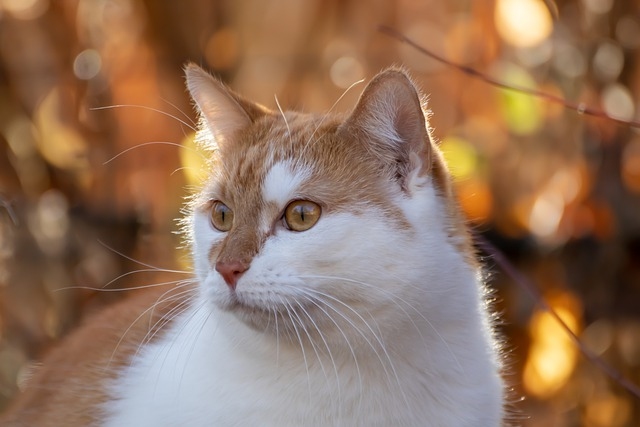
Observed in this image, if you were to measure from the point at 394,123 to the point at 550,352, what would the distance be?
211 cm

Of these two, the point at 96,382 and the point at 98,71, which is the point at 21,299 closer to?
the point at 98,71

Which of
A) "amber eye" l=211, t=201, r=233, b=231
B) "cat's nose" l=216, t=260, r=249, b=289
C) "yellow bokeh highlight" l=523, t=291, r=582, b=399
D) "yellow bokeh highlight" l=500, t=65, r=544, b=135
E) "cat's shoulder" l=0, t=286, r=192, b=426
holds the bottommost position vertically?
"yellow bokeh highlight" l=523, t=291, r=582, b=399

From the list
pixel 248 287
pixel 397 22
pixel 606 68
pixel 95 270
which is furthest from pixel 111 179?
pixel 248 287

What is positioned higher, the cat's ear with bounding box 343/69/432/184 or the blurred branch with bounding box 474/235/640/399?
the cat's ear with bounding box 343/69/432/184

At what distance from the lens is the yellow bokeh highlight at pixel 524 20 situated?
378 cm

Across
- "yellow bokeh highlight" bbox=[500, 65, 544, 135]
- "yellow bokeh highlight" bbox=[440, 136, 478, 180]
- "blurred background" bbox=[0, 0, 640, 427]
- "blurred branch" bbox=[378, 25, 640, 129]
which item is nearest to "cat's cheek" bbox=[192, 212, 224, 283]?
"blurred branch" bbox=[378, 25, 640, 129]

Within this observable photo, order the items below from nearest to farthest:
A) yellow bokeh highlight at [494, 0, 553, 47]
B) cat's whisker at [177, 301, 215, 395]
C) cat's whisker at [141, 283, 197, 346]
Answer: cat's whisker at [177, 301, 215, 395], cat's whisker at [141, 283, 197, 346], yellow bokeh highlight at [494, 0, 553, 47]

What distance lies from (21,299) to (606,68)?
102 inches

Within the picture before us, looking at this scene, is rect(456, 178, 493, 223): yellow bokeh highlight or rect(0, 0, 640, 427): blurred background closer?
rect(0, 0, 640, 427): blurred background

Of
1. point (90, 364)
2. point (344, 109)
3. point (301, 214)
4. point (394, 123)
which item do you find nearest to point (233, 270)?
point (301, 214)

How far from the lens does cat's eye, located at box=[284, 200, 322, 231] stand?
198cm

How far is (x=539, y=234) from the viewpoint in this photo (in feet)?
13.0

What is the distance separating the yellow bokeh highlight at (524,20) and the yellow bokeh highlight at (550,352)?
1045 mm

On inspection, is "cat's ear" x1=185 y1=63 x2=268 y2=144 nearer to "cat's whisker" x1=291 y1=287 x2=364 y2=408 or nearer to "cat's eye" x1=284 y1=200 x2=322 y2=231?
"cat's eye" x1=284 y1=200 x2=322 y2=231
